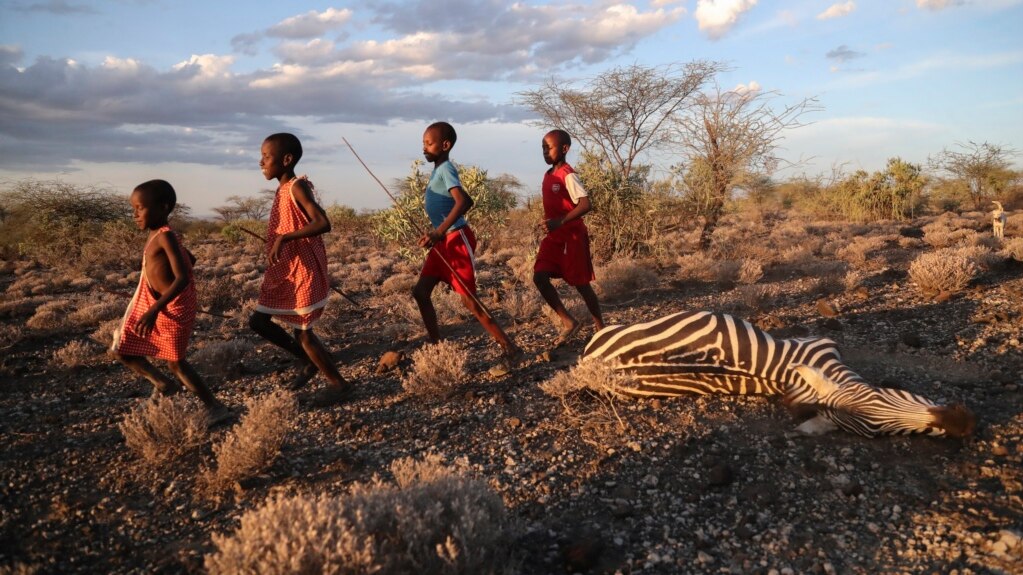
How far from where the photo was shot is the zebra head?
3.25m

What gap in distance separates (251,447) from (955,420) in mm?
Result: 3901

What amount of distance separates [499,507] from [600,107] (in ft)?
31.3

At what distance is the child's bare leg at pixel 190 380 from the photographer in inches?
165

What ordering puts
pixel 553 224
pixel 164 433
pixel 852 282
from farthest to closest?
pixel 852 282 → pixel 553 224 → pixel 164 433

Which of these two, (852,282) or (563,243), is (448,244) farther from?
(852,282)

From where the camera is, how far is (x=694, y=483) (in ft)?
10.6

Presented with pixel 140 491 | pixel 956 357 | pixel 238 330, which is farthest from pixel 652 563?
pixel 238 330

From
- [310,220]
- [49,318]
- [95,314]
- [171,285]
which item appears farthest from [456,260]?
[49,318]

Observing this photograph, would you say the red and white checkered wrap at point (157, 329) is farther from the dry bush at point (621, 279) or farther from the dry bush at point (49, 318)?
the dry bush at point (621, 279)

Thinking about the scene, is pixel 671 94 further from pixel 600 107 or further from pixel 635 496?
pixel 635 496

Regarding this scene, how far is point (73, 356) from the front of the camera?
612 cm

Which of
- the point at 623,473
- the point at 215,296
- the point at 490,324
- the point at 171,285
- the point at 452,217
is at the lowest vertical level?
the point at 623,473

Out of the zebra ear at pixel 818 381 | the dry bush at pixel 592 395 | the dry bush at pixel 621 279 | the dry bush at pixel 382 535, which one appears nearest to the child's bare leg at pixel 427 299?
the dry bush at pixel 592 395

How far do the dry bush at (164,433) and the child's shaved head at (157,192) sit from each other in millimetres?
1347
